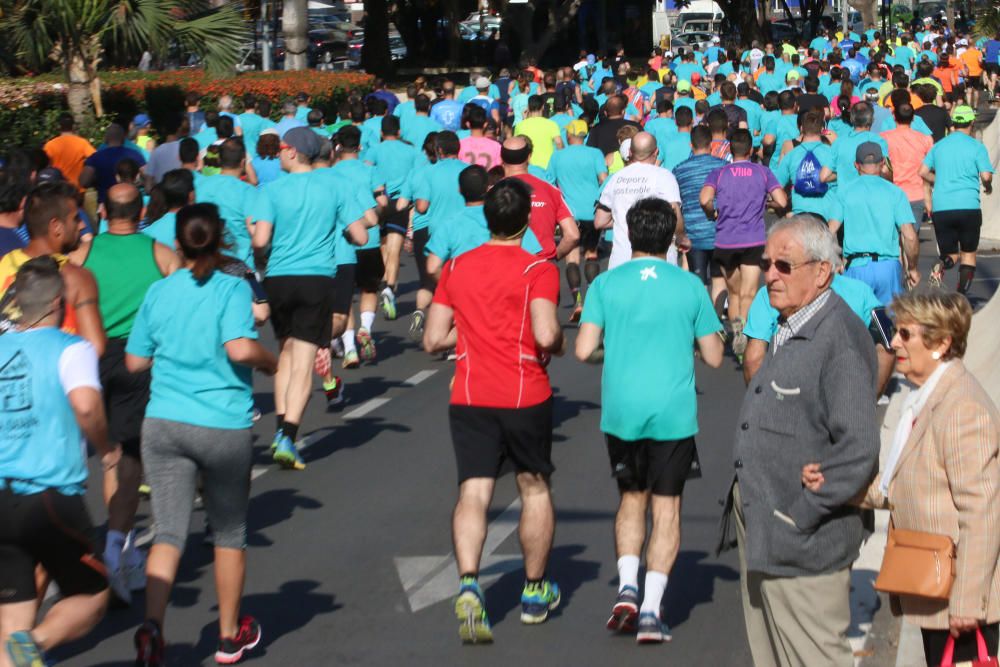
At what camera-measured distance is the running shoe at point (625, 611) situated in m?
6.71

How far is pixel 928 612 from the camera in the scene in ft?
16.1

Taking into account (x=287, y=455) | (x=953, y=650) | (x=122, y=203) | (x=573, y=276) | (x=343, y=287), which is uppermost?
(x=122, y=203)

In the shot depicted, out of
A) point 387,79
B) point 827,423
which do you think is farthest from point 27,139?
point 387,79

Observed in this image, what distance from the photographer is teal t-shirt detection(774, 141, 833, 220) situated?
→ 12.2 meters

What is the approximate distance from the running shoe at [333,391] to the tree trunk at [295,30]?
2247 centimetres

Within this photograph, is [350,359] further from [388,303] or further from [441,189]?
[388,303]

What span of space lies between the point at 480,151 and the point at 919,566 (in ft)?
33.0

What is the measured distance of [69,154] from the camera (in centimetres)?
1588

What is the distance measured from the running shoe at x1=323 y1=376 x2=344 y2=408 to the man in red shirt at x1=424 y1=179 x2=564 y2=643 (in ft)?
16.4

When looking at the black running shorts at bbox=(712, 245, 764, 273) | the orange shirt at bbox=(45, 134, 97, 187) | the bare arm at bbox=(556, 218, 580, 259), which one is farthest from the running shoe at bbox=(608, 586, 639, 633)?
the orange shirt at bbox=(45, 134, 97, 187)

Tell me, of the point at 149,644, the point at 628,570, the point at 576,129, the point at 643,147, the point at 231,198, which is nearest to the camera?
the point at 149,644

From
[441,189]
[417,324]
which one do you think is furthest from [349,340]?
[441,189]

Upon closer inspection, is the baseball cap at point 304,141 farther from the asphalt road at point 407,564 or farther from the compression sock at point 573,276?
the compression sock at point 573,276

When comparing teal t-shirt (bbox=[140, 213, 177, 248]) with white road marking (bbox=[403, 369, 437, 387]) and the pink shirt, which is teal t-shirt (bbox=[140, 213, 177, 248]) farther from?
the pink shirt
